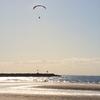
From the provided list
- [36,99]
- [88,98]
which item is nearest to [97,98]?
[88,98]

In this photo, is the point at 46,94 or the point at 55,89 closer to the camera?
the point at 46,94

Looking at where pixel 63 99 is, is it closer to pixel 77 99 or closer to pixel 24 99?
pixel 77 99

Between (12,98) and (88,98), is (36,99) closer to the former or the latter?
(12,98)

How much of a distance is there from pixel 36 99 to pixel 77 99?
3.74m

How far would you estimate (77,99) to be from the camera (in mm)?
31703

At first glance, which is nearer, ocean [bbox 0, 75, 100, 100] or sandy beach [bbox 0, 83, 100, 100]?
sandy beach [bbox 0, 83, 100, 100]

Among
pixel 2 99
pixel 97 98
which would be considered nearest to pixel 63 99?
pixel 97 98

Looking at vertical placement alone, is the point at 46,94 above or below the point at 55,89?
below

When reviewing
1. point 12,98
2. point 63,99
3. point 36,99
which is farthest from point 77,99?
point 12,98

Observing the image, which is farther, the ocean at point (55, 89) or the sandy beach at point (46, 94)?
the ocean at point (55, 89)

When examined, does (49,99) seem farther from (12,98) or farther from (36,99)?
(12,98)

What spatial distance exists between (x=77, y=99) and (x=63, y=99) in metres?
1.27

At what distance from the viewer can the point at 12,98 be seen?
1268 inches

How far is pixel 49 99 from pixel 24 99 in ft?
7.33
